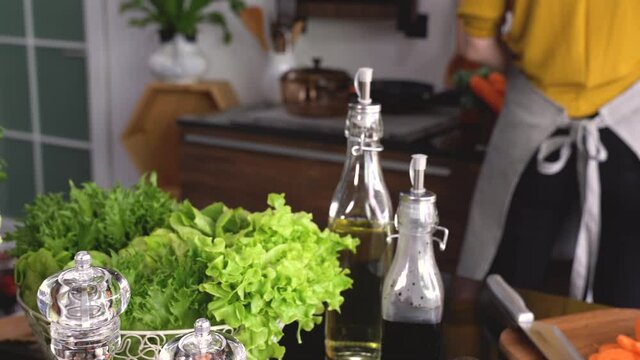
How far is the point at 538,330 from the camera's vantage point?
927mm

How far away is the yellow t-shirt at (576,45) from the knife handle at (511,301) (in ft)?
2.20

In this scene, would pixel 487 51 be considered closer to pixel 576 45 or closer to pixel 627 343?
pixel 576 45

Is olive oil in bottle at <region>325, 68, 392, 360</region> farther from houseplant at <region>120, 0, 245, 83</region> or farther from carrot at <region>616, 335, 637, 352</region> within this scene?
houseplant at <region>120, 0, 245, 83</region>

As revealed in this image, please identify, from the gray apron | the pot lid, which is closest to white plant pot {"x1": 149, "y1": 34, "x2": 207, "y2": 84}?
the pot lid

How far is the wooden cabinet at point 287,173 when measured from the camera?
214 cm

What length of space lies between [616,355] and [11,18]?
344 centimetres

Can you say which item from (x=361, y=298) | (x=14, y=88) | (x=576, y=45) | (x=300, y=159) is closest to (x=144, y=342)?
(x=361, y=298)

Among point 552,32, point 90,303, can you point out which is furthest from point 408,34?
point 90,303

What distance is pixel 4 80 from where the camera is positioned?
3719 mm

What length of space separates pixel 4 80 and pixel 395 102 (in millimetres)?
2119

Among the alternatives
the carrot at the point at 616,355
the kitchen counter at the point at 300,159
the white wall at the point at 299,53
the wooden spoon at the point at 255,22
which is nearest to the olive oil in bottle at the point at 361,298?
the carrot at the point at 616,355

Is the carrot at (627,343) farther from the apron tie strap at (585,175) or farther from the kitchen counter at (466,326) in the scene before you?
the apron tie strap at (585,175)

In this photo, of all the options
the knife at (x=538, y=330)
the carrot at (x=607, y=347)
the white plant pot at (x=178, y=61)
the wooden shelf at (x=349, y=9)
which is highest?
the wooden shelf at (x=349, y=9)

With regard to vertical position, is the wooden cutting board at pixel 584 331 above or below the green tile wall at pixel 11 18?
below
